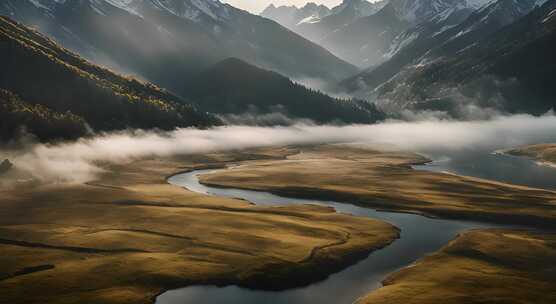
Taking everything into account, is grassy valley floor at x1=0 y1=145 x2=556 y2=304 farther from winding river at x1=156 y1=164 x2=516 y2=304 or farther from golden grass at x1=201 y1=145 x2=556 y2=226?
winding river at x1=156 y1=164 x2=516 y2=304

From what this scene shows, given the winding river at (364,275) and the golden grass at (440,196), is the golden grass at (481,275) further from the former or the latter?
the golden grass at (440,196)

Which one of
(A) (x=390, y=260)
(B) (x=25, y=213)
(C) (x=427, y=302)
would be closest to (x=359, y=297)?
(C) (x=427, y=302)

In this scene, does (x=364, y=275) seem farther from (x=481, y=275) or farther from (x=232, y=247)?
(x=232, y=247)

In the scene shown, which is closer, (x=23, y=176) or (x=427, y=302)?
(x=427, y=302)

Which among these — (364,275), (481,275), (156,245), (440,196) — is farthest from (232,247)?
(440,196)

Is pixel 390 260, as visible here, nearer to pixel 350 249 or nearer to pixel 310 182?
pixel 350 249

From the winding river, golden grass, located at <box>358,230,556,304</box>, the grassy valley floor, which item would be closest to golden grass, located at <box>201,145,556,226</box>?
the grassy valley floor
